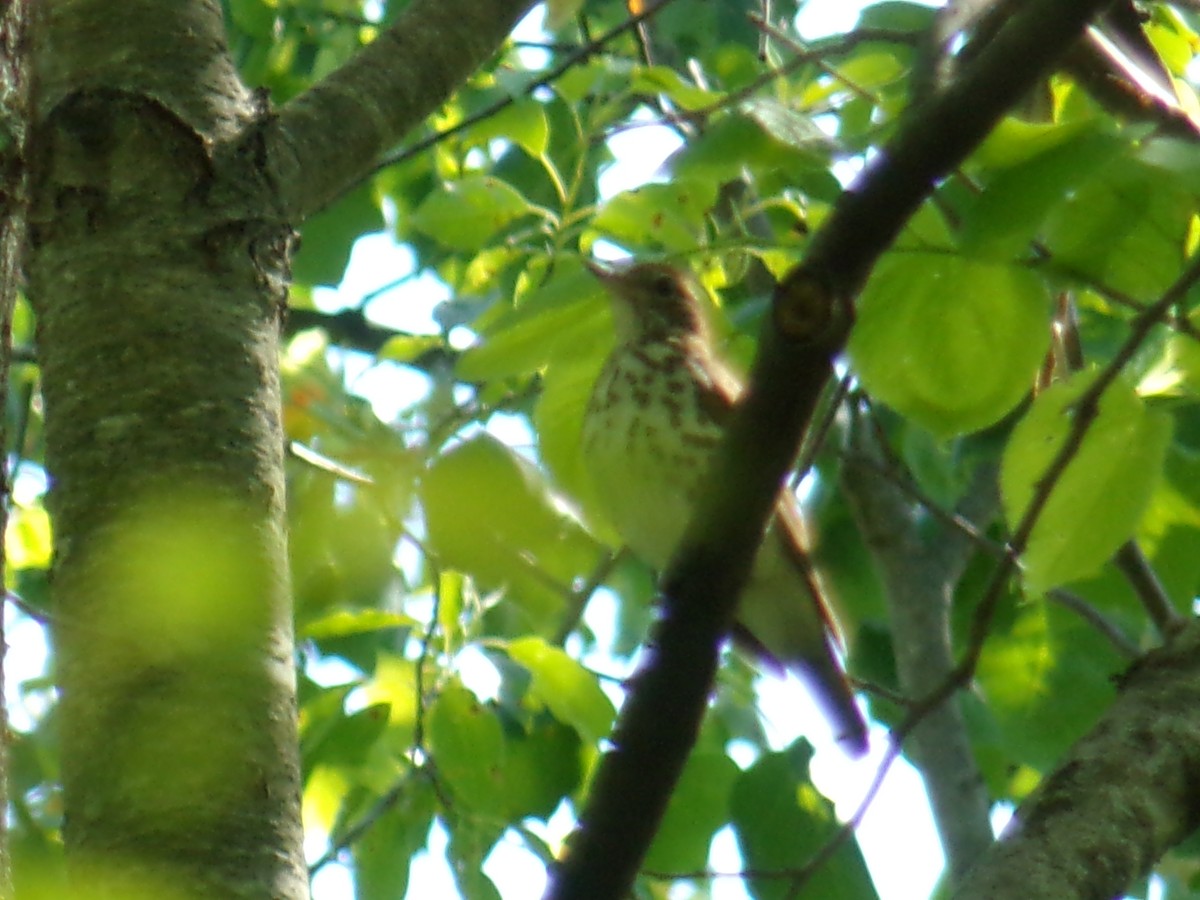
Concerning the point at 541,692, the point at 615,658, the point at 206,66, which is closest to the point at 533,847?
the point at 541,692

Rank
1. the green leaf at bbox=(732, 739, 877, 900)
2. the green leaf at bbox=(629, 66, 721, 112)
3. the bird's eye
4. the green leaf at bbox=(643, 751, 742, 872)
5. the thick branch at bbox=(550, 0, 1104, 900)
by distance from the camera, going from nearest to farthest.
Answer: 1. the thick branch at bbox=(550, 0, 1104, 900)
2. the green leaf at bbox=(629, 66, 721, 112)
3. the green leaf at bbox=(732, 739, 877, 900)
4. the green leaf at bbox=(643, 751, 742, 872)
5. the bird's eye

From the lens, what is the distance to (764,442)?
161cm

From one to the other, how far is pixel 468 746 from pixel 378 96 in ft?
3.85

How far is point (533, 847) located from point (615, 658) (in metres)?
3.22

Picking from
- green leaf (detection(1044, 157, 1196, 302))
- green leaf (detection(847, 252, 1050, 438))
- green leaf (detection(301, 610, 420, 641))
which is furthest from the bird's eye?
green leaf (detection(1044, 157, 1196, 302))

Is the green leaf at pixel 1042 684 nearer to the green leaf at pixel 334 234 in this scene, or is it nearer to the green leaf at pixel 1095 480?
the green leaf at pixel 1095 480

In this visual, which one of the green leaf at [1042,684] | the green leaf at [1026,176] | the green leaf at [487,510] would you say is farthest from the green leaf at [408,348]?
the green leaf at [487,510]

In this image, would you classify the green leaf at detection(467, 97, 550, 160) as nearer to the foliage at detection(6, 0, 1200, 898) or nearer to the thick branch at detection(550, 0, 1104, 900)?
the foliage at detection(6, 0, 1200, 898)

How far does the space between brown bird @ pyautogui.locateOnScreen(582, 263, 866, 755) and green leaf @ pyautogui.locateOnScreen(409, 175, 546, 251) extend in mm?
278

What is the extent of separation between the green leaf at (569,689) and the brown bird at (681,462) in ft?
1.29

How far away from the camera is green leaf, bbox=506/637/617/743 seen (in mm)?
2787

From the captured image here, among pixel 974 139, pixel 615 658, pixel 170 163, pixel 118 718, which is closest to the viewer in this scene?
pixel 974 139

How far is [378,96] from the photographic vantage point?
250 centimetres

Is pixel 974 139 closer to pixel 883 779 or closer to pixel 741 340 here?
pixel 741 340
